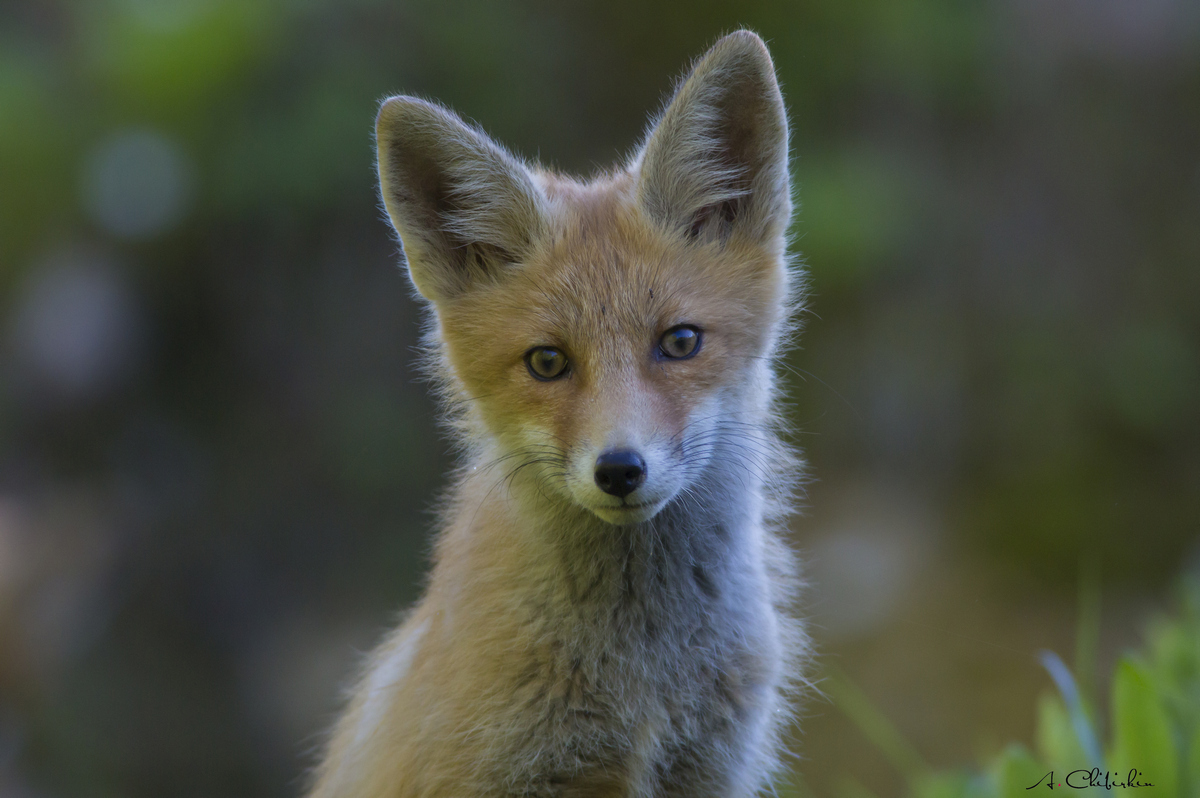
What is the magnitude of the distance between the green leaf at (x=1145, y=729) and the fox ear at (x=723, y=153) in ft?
4.65

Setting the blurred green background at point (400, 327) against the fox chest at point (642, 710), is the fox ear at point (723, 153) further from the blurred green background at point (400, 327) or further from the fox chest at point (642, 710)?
the blurred green background at point (400, 327)

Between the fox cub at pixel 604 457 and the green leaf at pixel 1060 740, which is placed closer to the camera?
the fox cub at pixel 604 457

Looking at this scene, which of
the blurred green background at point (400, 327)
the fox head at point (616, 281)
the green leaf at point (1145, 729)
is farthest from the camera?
the blurred green background at point (400, 327)

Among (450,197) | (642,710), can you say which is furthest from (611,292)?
(642,710)

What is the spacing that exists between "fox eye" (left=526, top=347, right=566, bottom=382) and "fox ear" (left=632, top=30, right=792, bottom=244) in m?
0.47

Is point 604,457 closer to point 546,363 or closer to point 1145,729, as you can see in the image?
point 546,363

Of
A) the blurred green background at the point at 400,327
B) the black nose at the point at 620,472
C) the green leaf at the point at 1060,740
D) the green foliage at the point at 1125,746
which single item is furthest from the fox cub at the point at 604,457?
the blurred green background at the point at 400,327

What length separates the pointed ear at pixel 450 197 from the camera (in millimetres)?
2264

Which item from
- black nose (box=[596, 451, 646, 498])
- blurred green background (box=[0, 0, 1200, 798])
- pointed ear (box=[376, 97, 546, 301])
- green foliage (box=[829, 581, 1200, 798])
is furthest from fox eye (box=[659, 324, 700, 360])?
blurred green background (box=[0, 0, 1200, 798])

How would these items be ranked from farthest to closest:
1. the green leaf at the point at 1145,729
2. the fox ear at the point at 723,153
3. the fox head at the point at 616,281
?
the green leaf at the point at 1145,729 < the fox ear at the point at 723,153 < the fox head at the point at 616,281

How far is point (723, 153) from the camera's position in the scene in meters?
2.38

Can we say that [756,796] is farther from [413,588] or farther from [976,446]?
[976,446]

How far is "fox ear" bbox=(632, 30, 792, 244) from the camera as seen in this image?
2.20m

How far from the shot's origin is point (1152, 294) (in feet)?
20.1
